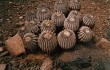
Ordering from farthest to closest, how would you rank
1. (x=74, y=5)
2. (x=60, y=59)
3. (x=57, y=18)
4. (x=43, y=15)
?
1. (x=74, y=5)
2. (x=43, y=15)
3. (x=57, y=18)
4. (x=60, y=59)

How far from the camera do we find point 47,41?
335 cm

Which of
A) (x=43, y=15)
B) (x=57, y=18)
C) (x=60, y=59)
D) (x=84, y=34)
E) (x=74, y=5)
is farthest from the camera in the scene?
(x=74, y=5)

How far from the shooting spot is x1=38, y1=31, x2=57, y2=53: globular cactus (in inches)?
132

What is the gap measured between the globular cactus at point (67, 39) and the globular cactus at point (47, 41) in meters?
0.09

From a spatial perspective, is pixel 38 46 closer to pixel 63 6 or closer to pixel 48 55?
pixel 48 55

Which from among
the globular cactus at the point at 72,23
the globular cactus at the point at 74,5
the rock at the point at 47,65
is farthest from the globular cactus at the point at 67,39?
the globular cactus at the point at 74,5

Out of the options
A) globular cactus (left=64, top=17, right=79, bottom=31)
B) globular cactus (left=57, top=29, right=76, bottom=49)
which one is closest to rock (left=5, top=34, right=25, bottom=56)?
globular cactus (left=57, top=29, right=76, bottom=49)

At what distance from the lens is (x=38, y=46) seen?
11.6 feet

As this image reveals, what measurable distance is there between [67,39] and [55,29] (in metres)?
0.37

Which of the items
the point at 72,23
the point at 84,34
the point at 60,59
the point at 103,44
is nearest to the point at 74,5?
the point at 72,23

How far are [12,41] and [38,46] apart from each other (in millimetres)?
464

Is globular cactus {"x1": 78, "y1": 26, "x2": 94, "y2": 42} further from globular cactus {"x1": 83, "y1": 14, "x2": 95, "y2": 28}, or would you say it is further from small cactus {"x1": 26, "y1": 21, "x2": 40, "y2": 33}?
small cactus {"x1": 26, "y1": 21, "x2": 40, "y2": 33}

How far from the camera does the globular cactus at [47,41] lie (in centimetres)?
335

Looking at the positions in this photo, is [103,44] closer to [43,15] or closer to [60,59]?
[60,59]
